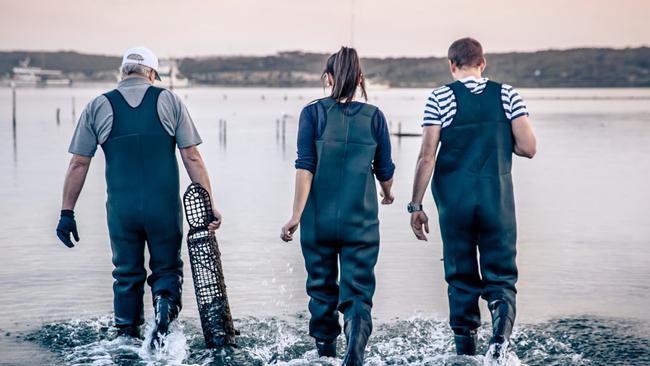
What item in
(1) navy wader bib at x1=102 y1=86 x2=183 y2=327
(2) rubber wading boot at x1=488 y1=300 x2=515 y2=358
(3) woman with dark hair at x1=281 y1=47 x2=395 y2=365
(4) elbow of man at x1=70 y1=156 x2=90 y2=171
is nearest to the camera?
Answer: (3) woman with dark hair at x1=281 y1=47 x2=395 y2=365

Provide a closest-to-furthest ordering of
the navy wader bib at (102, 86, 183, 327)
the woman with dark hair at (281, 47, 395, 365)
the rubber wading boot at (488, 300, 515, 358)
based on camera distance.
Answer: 1. the woman with dark hair at (281, 47, 395, 365)
2. the rubber wading boot at (488, 300, 515, 358)
3. the navy wader bib at (102, 86, 183, 327)

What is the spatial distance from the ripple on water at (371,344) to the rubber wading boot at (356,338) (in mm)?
433

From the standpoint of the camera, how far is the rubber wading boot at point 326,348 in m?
7.75

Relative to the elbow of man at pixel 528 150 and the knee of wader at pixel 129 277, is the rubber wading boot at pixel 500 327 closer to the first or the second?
the elbow of man at pixel 528 150

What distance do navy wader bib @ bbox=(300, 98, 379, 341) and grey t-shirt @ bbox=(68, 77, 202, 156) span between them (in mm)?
1202

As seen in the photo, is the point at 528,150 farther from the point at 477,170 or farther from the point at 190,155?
the point at 190,155

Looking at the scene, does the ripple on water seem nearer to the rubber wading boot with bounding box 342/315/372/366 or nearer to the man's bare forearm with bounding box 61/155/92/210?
the rubber wading boot with bounding box 342/315/372/366

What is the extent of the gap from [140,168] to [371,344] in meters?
2.31

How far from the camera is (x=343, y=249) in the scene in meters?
7.48

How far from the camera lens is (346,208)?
7398 mm

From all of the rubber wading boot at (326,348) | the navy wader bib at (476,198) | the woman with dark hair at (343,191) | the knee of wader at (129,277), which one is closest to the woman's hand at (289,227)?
the woman with dark hair at (343,191)

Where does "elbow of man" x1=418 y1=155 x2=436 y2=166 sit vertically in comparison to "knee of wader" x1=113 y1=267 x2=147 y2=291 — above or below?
above

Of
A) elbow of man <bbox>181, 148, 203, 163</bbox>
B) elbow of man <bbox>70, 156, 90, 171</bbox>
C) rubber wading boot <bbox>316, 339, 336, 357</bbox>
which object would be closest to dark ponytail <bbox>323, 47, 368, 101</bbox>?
elbow of man <bbox>181, 148, 203, 163</bbox>

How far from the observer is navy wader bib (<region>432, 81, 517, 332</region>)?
24.8ft
